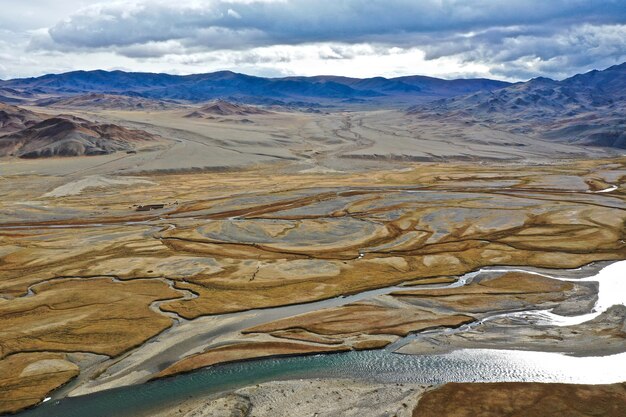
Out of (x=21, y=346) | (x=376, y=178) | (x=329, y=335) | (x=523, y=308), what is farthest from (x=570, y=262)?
(x=376, y=178)

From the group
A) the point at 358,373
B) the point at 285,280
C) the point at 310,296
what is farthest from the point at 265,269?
the point at 358,373

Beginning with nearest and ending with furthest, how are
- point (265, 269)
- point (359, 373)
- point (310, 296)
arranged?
point (359, 373) < point (310, 296) < point (265, 269)

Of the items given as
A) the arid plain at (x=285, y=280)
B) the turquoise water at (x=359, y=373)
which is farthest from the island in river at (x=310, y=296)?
the turquoise water at (x=359, y=373)

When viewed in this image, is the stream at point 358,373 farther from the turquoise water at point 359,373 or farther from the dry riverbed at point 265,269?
the dry riverbed at point 265,269

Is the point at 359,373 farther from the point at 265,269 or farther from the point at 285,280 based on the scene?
the point at 265,269

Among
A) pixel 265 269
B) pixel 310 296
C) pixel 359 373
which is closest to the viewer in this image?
pixel 359 373

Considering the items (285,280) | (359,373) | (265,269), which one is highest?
(265,269)

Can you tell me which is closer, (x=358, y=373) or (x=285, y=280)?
(x=358, y=373)
